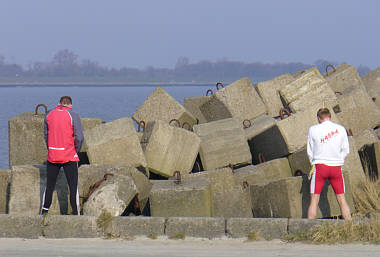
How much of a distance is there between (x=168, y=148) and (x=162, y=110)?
2.40m

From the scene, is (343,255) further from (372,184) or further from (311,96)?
(311,96)

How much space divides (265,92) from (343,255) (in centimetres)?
651

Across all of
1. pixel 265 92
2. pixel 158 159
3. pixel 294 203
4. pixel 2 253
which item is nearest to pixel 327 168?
pixel 294 203

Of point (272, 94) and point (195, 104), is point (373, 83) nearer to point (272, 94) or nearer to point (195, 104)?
point (272, 94)

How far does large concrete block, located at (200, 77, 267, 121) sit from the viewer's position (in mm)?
11148

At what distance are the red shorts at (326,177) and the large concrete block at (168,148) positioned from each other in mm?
2513

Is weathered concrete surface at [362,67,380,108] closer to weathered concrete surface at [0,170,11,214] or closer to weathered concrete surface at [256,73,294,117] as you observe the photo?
weathered concrete surface at [256,73,294,117]

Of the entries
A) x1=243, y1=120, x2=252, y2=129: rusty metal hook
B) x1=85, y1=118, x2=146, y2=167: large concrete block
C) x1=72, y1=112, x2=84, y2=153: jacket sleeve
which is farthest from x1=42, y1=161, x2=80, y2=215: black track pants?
x1=243, y1=120, x2=252, y2=129: rusty metal hook

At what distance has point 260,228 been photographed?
6812mm

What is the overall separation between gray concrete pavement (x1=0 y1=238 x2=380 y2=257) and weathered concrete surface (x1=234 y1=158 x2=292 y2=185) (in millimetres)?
1976

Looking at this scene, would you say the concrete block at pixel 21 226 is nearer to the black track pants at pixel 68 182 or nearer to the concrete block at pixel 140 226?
the black track pants at pixel 68 182

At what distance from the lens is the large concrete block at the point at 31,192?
310 inches

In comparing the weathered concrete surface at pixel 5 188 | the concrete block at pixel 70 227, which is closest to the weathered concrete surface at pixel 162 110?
the weathered concrete surface at pixel 5 188

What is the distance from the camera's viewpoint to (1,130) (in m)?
33.9
